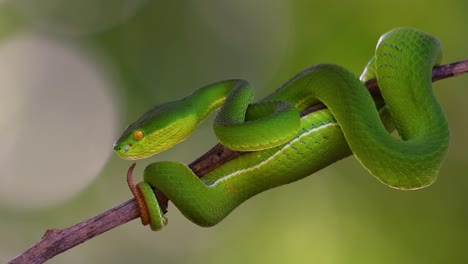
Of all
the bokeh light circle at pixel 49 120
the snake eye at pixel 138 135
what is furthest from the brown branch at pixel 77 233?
the bokeh light circle at pixel 49 120

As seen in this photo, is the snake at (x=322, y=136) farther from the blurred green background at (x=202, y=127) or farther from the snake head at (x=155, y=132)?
the blurred green background at (x=202, y=127)

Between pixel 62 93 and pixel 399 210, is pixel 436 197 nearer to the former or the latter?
pixel 399 210

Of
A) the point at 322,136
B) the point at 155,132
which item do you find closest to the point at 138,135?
the point at 155,132

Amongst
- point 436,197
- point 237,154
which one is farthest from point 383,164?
point 436,197

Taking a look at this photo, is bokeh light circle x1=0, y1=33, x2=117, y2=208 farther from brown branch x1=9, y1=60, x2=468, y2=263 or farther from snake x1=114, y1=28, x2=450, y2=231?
brown branch x1=9, y1=60, x2=468, y2=263

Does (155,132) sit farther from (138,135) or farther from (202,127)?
(202,127)

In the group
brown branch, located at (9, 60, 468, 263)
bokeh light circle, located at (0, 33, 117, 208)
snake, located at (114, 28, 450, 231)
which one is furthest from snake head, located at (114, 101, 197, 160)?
bokeh light circle, located at (0, 33, 117, 208)
